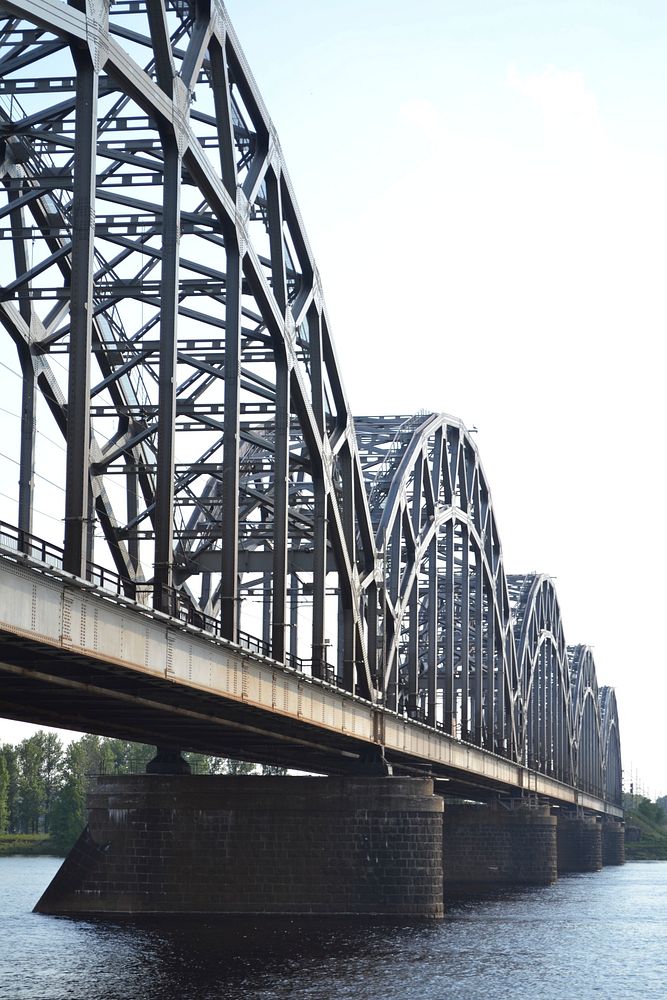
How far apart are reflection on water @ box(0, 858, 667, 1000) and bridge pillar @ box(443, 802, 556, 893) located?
114ft

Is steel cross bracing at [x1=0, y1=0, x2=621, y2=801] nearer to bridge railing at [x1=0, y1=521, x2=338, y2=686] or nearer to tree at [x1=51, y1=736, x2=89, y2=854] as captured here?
bridge railing at [x1=0, y1=521, x2=338, y2=686]

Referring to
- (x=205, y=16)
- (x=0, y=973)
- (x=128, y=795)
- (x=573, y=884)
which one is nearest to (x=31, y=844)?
(x=573, y=884)

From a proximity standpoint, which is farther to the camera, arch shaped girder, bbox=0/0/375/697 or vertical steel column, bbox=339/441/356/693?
vertical steel column, bbox=339/441/356/693

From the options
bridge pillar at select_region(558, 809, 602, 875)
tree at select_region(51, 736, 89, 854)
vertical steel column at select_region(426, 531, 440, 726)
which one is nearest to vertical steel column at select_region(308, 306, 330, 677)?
A: vertical steel column at select_region(426, 531, 440, 726)

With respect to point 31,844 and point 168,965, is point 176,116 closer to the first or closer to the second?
point 168,965

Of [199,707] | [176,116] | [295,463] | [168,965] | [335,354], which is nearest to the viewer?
[176,116]

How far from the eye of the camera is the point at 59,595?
28.8m

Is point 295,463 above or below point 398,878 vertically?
above

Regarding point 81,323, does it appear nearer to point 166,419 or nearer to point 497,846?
point 166,419

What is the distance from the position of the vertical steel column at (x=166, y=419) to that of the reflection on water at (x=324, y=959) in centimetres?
1293

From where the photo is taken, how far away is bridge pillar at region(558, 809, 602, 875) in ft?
500

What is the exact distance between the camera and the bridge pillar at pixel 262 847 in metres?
60.8

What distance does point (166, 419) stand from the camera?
37.4 metres

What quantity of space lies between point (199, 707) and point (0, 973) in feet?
36.3
